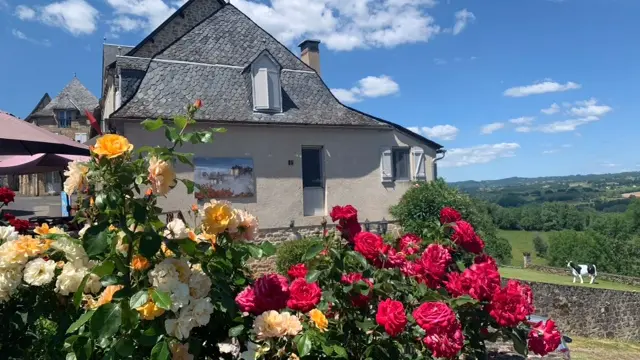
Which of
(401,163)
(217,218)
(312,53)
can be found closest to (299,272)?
(217,218)

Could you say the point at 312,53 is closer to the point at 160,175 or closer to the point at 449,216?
the point at 449,216

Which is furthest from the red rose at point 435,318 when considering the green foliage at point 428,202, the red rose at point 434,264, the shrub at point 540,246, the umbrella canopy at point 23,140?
the shrub at point 540,246

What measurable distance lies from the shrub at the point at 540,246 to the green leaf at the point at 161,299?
6779 cm

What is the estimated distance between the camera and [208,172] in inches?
488

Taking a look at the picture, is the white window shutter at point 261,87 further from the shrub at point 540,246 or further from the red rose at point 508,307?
the shrub at point 540,246

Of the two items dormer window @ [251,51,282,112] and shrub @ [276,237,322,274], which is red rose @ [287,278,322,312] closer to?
shrub @ [276,237,322,274]

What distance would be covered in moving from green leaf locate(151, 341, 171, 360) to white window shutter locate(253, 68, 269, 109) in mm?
12285

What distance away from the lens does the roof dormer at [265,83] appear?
13.5 metres

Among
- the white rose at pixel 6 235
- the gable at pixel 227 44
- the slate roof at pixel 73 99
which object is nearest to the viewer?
the white rose at pixel 6 235

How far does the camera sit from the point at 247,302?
1.84m

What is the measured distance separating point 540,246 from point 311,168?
5842cm

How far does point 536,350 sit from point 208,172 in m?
11.0

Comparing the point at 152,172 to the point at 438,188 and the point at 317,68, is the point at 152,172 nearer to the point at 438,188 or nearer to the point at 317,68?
the point at 438,188

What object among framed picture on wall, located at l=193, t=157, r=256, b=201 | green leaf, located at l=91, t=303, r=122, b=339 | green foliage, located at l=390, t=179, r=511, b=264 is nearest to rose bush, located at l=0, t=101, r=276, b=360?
green leaf, located at l=91, t=303, r=122, b=339
